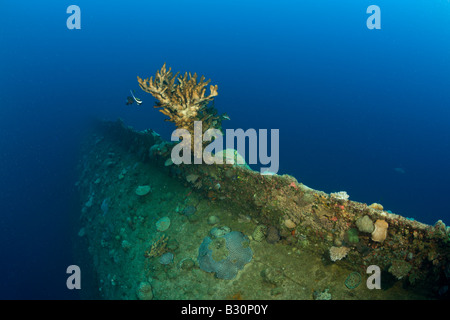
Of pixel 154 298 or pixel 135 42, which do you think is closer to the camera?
pixel 154 298

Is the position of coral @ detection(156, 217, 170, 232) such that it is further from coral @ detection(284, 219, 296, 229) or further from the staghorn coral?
coral @ detection(284, 219, 296, 229)

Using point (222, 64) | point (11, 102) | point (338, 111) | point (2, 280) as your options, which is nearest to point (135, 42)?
point (222, 64)

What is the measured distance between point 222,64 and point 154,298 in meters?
87.3

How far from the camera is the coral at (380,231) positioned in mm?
4504

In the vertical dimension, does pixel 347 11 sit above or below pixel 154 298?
above

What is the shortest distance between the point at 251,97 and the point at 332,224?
180 feet

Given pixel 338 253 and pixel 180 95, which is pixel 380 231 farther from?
pixel 180 95

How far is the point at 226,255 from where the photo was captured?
5996mm

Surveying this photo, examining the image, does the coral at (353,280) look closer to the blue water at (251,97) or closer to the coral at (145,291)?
the coral at (145,291)

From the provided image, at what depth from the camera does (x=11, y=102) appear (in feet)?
163

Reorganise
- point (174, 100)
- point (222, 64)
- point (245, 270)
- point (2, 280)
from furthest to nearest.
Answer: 1. point (222, 64)
2. point (2, 280)
3. point (174, 100)
4. point (245, 270)
